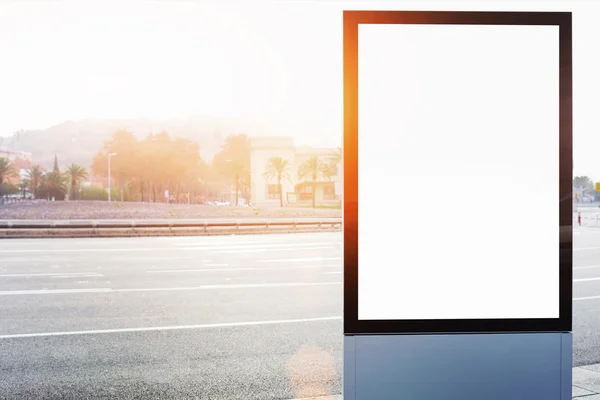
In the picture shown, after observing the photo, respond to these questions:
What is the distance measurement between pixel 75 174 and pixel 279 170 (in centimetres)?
2416

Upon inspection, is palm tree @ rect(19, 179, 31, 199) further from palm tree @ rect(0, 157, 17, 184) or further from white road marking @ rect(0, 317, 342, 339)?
white road marking @ rect(0, 317, 342, 339)

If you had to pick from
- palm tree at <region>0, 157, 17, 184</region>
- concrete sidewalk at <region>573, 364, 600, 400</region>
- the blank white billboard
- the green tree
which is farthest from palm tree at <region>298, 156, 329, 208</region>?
the blank white billboard

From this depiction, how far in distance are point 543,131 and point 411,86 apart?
73cm

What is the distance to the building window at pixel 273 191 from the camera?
74.2m

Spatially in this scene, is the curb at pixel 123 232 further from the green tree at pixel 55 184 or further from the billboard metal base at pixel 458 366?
the green tree at pixel 55 184

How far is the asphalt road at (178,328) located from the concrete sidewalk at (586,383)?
1.85 ft

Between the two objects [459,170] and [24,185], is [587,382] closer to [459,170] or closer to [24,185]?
[459,170]

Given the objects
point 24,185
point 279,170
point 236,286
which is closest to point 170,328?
point 236,286

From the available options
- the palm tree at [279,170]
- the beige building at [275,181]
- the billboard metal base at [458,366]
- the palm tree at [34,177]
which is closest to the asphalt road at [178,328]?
the billboard metal base at [458,366]

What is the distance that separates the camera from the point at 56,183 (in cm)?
6034

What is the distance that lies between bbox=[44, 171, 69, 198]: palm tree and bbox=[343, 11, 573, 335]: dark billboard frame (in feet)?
207

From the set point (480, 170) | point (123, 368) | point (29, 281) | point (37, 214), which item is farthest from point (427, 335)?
point (37, 214)

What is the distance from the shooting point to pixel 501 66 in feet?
9.14

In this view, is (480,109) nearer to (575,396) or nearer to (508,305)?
(508,305)
